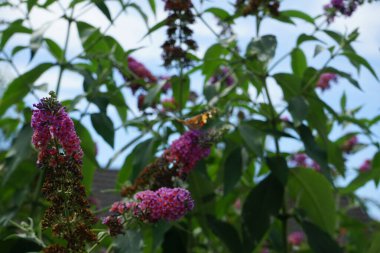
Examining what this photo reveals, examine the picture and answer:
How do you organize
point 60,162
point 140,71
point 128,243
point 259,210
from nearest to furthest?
point 60,162, point 128,243, point 259,210, point 140,71

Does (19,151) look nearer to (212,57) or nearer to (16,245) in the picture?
(16,245)

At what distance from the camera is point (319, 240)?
9.27ft

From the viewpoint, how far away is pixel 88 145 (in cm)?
243

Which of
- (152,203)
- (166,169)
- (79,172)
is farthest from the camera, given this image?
(166,169)

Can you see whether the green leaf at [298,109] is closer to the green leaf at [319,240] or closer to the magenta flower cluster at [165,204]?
the green leaf at [319,240]

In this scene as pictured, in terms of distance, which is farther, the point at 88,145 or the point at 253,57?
the point at 253,57

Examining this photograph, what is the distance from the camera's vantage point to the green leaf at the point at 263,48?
2.68m

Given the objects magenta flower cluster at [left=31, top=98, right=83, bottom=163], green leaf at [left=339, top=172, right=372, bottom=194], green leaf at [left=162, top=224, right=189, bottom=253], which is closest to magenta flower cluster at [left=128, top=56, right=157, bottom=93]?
green leaf at [left=162, top=224, right=189, bottom=253]

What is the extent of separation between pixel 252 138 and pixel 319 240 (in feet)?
2.16

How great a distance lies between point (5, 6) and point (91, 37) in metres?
0.43

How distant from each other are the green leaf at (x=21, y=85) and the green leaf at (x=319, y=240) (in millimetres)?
1360

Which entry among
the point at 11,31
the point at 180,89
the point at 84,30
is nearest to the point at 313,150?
the point at 180,89

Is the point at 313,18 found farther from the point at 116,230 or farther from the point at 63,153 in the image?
the point at 63,153

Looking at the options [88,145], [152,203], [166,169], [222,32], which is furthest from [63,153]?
[222,32]
